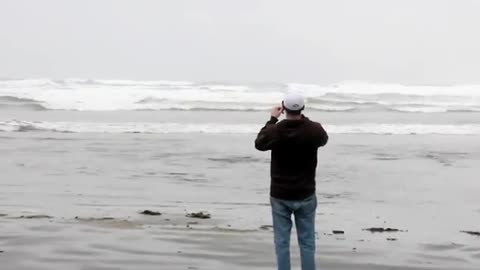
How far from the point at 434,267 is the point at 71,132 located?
59.5 feet

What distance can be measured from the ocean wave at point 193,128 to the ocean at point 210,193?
7 cm

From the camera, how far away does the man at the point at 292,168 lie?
6.60 m

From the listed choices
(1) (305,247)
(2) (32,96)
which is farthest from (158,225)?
(2) (32,96)

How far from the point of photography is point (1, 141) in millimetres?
21219

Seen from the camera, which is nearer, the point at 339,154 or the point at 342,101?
the point at 339,154

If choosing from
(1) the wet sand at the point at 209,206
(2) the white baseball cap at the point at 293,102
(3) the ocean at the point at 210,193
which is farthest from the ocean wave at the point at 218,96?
(2) the white baseball cap at the point at 293,102

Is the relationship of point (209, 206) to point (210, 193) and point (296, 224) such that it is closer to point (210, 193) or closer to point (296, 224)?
point (210, 193)

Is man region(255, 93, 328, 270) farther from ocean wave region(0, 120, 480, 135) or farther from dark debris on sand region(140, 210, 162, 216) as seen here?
ocean wave region(0, 120, 480, 135)

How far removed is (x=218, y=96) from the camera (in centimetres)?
4369

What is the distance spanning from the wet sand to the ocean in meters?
0.02

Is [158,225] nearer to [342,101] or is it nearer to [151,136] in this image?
[151,136]

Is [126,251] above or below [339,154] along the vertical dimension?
below

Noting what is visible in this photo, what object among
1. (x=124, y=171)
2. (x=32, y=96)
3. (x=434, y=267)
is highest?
(x=32, y=96)

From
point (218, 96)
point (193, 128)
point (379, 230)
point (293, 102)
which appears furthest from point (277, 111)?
point (218, 96)
